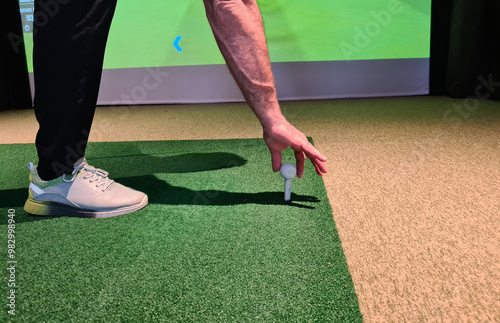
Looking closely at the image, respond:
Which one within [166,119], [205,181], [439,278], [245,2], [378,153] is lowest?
[166,119]

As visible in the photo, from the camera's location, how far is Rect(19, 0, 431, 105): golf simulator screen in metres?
3.36

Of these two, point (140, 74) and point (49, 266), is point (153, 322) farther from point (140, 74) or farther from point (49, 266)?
point (140, 74)

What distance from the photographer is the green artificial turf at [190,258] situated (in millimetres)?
715

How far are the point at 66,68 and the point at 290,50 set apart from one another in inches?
104

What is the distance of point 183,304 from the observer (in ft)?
2.38

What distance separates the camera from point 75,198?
1.13 meters

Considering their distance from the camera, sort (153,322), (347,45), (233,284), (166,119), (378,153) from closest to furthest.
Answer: (153,322) → (233,284) → (378,153) → (166,119) → (347,45)

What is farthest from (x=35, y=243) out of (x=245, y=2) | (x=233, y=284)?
(x=245, y=2)

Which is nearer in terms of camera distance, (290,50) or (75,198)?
(75,198)

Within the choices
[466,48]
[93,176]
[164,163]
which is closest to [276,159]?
[93,176]

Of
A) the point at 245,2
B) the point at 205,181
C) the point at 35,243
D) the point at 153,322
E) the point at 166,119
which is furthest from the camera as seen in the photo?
the point at 166,119

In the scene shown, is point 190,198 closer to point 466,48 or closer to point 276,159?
point 276,159

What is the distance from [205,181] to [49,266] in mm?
644

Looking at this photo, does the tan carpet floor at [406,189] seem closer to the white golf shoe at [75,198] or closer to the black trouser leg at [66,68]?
the white golf shoe at [75,198]
